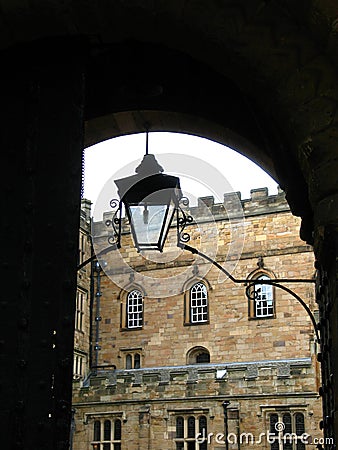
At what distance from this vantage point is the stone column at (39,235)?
258 cm

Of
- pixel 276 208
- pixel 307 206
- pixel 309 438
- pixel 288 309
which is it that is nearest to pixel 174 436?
pixel 309 438

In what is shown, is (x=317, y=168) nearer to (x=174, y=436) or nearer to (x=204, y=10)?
(x=204, y=10)

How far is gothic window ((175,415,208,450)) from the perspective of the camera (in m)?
24.0

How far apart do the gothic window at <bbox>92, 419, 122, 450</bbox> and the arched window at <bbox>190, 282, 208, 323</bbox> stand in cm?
619

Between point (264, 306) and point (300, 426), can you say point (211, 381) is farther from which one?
point (264, 306)

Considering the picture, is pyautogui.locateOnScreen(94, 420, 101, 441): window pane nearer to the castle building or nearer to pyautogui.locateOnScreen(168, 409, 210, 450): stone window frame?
the castle building

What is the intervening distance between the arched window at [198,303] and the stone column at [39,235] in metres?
27.1

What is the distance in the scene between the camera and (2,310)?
2.70 m

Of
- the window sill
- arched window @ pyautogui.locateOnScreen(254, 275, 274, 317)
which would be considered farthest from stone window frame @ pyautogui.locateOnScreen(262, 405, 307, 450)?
the window sill

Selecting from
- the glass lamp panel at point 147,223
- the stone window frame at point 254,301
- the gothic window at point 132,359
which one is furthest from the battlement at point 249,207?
the glass lamp panel at point 147,223

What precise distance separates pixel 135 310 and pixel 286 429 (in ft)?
31.7


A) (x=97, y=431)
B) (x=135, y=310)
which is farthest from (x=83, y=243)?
(x=97, y=431)

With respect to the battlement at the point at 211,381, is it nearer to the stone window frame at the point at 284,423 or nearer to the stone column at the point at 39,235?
the stone window frame at the point at 284,423

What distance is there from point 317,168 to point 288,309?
2619 centimetres
